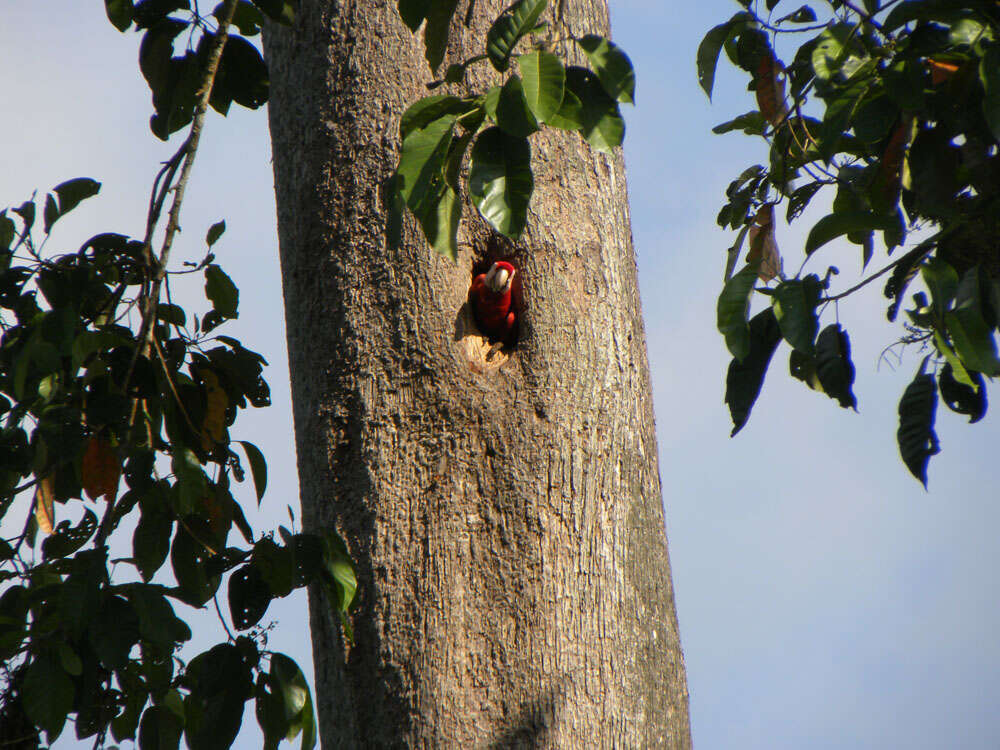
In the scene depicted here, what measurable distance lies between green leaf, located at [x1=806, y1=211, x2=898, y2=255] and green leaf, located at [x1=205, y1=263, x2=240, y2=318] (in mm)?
1096

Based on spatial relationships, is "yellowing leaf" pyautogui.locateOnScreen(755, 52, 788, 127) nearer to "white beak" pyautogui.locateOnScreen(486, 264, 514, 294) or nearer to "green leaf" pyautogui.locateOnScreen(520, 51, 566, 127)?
"white beak" pyautogui.locateOnScreen(486, 264, 514, 294)

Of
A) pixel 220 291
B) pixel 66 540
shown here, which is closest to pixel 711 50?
pixel 220 291

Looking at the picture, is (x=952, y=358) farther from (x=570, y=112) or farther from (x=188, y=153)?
(x=188, y=153)

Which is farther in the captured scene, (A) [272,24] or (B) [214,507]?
(A) [272,24]

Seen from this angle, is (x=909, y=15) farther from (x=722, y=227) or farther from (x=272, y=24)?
(x=272, y=24)

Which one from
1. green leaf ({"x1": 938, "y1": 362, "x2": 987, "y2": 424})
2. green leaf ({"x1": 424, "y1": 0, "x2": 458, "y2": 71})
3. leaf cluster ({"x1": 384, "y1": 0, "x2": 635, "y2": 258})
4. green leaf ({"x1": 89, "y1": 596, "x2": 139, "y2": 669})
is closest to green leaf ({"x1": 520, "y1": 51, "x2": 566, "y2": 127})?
leaf cluster ({"x1": 384, "y1": 0, "x2": 635, "y2": 258})

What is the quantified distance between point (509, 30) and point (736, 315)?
0.51 meters

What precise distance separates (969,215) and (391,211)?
2.59 ft

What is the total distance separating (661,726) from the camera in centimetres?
143

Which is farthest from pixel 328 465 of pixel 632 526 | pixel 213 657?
pixel 632 526

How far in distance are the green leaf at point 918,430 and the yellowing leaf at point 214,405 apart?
4.12 ft

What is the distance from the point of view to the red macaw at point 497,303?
1.65 metres

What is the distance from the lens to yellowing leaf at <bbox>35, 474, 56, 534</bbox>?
5.82ft

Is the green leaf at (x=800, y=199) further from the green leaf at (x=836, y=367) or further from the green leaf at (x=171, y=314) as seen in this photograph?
the green leaf at (x=171, y=314)
